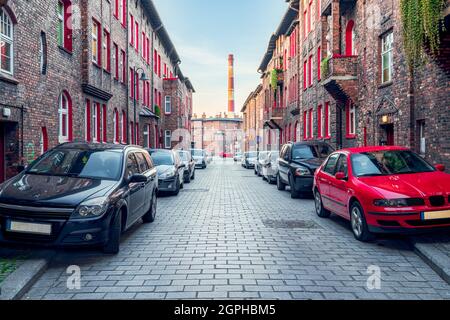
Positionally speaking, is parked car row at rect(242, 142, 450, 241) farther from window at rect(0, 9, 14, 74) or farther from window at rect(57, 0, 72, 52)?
window at rect(57, 0, 72, 52)

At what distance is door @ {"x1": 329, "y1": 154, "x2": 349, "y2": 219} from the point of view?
8.26 meters

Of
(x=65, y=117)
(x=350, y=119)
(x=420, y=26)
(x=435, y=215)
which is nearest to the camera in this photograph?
(x=435, y=215)

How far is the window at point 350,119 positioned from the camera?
19.8 metres

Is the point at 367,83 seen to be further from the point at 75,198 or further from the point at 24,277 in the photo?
the point at 24,277

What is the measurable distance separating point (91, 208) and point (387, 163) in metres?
5.41

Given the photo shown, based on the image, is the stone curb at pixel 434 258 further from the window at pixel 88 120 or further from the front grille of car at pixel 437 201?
the window at pixel 88 120

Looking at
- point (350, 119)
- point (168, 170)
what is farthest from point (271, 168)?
point (168, 170)

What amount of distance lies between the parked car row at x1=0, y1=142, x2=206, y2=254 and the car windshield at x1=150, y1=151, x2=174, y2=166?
7469 mm

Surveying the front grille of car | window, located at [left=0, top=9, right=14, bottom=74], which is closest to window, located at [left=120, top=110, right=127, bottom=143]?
window, located at [left=0, top=9, right=14, bottom=74]

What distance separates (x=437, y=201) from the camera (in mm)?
6785

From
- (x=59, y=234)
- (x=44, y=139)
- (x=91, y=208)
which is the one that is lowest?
(x=59, y=234)

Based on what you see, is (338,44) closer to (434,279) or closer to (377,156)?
(377,156)
